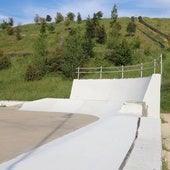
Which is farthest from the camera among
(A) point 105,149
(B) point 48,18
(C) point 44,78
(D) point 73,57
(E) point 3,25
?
(B) point 48,18

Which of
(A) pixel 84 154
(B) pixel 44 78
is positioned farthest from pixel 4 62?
(A) pixel 84 154

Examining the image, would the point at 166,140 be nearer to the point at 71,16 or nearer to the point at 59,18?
the point at 71,16

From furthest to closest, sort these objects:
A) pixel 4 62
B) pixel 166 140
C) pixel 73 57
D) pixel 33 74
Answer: pixel 4 62 → pixel 33 74 → pixel 73 57 → pixel 166 140

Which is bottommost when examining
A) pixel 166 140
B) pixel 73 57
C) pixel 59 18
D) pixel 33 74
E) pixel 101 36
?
pixel 166 140

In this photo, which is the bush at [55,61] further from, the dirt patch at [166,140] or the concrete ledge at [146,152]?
the concrete ledge at [146,152]

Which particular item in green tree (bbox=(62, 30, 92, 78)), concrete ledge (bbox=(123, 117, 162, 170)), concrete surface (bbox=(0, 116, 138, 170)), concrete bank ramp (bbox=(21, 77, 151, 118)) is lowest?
concrete bank ramp (bbox=(21, 77, 151, 118))

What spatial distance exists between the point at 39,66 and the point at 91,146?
28656mm

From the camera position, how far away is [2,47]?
46062 mm

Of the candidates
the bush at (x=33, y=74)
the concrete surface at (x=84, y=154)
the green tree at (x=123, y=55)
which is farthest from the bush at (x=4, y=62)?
the concrete surface at (x=84, y=154)

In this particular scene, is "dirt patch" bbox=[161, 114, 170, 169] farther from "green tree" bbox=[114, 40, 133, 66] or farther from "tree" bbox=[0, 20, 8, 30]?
"tree" bbox=[0, 20, 8, 30]

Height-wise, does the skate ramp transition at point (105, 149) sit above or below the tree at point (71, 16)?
below

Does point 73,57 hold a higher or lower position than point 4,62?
higher

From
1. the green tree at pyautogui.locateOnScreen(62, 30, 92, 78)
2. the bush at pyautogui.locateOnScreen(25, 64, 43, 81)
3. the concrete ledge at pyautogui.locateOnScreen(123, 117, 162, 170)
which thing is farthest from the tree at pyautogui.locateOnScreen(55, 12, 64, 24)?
the concrete ledge at pyautogui.locateOnScreen(123, 117, 162, 170)

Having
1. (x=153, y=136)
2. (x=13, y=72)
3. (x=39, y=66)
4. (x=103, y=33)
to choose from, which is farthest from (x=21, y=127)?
(x=103, y=33)
